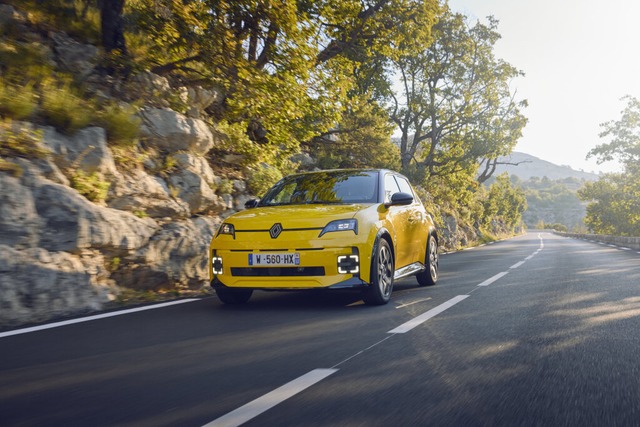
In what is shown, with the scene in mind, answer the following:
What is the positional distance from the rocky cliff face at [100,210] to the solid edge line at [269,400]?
366cm

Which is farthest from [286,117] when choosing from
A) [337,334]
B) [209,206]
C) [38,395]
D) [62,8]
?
[38,395]

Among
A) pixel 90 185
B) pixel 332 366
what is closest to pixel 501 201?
pixel 90 185

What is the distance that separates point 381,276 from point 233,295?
1711mm

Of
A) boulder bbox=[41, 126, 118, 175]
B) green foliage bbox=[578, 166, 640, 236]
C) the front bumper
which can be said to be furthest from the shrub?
green foliage bbox=[578, 166, 640, 236]

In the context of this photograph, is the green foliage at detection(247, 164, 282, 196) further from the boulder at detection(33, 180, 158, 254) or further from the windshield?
the boulder at detection(33, 180, 158, 254)

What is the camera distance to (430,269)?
9.30 m

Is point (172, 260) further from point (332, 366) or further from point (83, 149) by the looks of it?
point (332, 366)

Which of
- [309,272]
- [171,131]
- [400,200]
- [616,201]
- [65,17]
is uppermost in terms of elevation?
[65,17]

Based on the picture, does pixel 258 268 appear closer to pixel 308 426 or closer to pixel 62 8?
pixel 308 426

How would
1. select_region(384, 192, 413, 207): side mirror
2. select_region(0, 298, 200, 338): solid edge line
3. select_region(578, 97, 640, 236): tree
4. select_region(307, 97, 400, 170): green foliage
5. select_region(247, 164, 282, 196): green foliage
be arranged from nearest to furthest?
select_region(0, 298, 200, 338): solid edge line → select_region(384, 192, 413, 207): side mirror → select_region(247, 164, 282, 196): green foliage → select_region(307, 97, 400, 170): green foliage → select_region(578, 97, 640, 236): tree

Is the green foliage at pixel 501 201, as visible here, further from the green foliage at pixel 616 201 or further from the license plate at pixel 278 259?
the license plate at pixel 278 259

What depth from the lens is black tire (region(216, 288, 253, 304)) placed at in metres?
6.87

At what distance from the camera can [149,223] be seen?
880 centimetres

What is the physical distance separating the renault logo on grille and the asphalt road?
2.67 ft
